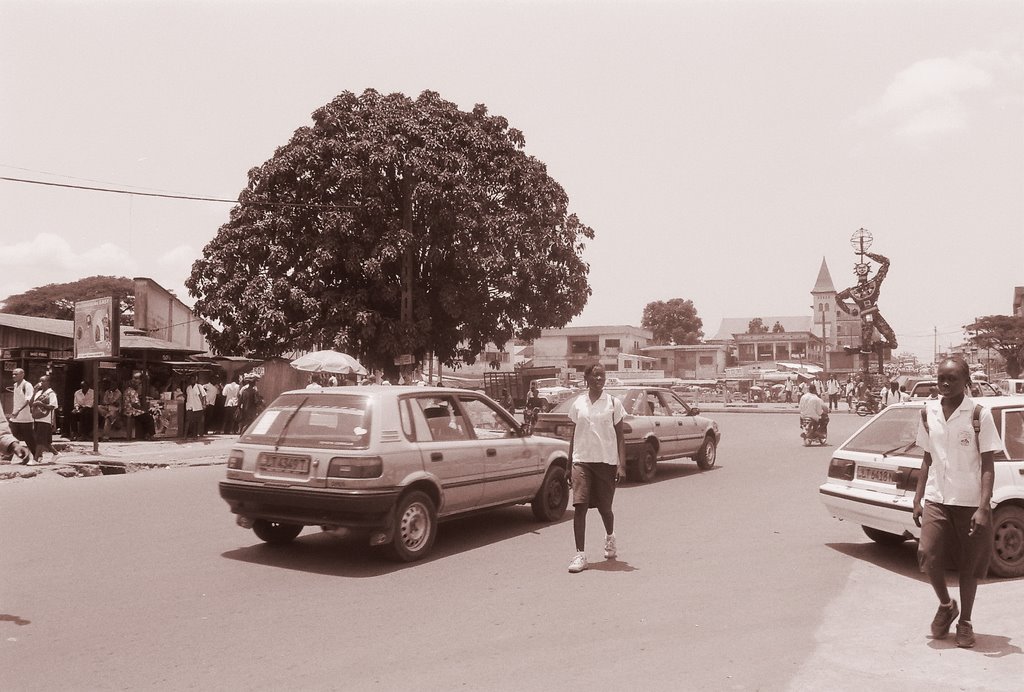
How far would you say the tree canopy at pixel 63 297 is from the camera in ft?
198

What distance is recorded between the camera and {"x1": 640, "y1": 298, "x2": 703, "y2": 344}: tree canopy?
372 ft

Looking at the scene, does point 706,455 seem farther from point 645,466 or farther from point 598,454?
point 598,454

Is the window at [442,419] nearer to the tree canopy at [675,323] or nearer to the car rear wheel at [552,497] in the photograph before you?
the car rear wheel at [552,497]

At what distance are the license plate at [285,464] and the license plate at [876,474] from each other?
5.11 metres

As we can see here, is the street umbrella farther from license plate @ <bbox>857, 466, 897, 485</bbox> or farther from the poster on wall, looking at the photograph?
license plate @ <bbox>857, 466, 897, 485</bbox>

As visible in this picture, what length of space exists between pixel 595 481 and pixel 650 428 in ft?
20.8

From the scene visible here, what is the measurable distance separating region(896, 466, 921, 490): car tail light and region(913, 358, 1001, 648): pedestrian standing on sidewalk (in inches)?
77.6

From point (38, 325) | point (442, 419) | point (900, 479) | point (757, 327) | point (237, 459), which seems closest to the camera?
point (900, 479)

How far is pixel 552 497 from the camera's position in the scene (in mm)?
9641

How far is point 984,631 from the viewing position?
528 centimetres

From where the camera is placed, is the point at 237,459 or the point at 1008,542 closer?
the point at 1008,542

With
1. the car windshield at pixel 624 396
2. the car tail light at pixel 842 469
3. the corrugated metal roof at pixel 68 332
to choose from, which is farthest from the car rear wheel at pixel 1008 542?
the corrugated metal roof at pixel 68 332

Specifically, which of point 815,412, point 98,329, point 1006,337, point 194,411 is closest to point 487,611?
point 98,329

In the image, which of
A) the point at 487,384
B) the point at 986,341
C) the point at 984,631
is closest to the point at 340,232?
the point at 487,384
